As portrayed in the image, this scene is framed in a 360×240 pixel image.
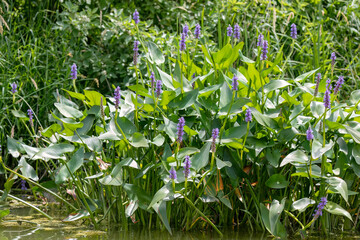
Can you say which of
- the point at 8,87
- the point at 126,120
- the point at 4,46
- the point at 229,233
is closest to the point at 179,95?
the point at 126,120

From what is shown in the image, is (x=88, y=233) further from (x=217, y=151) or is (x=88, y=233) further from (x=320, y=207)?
(x=320, y=207)

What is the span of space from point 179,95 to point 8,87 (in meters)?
2.05

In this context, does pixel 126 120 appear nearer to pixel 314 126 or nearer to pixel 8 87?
pixel 314 126

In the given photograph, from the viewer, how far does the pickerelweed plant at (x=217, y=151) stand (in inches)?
96.0

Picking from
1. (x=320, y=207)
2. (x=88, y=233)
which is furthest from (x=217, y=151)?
(x=88, y=233)

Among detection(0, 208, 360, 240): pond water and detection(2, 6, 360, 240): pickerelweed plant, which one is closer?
detection(2, 6, 360, 240): pickerelweed plant

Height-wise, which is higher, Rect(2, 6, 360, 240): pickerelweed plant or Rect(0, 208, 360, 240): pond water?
Rect(2, 6, 360, 240): pickerelweed plant

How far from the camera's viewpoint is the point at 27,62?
4254 millimetres

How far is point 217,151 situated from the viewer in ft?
8.52

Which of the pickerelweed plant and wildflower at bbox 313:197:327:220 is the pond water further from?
wildflower at bbox 313:197:327:220

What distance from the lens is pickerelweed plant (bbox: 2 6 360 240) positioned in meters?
2.44

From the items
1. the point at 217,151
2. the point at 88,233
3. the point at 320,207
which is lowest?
the point at 88,233

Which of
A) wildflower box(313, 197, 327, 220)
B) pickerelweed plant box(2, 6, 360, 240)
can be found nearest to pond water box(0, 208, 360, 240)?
pickerelweed plant box(2, 6, 360, 240)

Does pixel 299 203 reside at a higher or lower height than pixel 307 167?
lower
